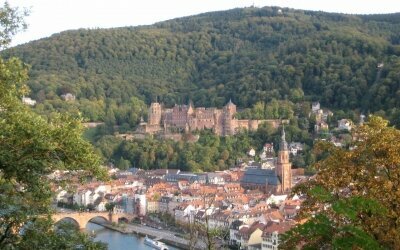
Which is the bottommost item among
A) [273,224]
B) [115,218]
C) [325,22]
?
[115,218]

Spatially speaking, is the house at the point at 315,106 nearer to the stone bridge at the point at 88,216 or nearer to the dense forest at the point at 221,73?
the dense forest at the point at 221,73

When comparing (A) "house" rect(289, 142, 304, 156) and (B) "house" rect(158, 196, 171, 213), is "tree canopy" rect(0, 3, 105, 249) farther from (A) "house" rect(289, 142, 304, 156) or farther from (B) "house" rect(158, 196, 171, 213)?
(A) "house" rect(289, 142, 304, 156)

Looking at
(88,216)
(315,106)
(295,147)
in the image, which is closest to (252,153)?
(295,147)

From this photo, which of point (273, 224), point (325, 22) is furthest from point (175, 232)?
point (325, 22)

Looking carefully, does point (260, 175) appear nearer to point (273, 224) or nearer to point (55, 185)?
point (273, 224)

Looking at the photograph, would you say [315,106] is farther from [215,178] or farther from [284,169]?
[284,169]

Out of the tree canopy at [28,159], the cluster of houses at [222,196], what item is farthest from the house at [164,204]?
the tree canopy at [28,159]
